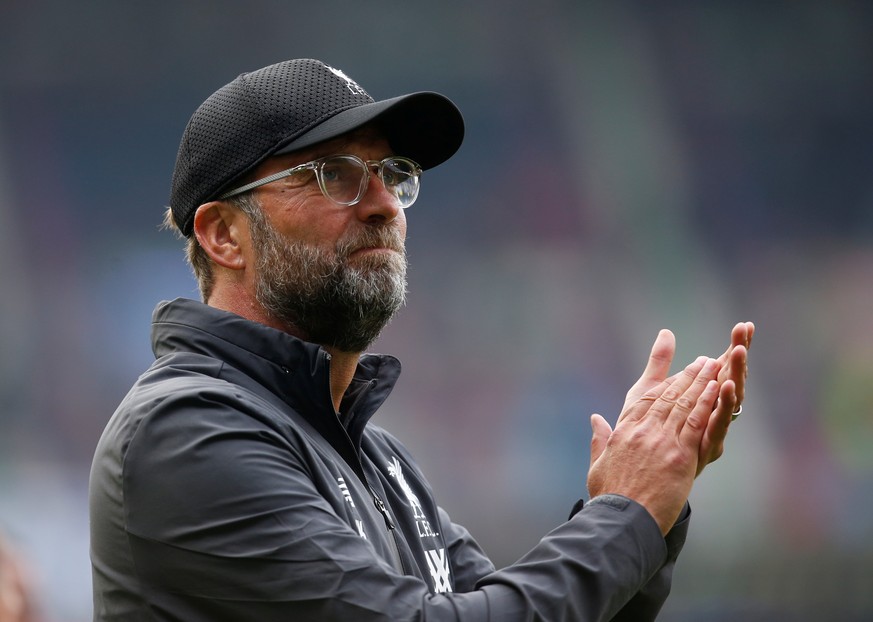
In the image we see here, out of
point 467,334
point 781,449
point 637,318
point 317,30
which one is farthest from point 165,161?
point 781,449

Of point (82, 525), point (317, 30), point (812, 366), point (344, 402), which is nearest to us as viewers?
point (344, 402)

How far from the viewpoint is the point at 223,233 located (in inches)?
87.2

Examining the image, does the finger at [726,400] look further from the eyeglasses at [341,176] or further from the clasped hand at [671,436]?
the eyeglasses at [341,176]

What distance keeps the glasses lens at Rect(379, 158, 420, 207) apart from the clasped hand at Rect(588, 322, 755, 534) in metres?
0.65

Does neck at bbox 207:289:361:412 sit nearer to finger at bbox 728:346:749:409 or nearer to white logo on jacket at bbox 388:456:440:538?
white logo on jacket at bbox 388:456:440:538

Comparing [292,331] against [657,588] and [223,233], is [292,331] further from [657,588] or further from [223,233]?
[657,588]

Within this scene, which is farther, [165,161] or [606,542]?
[165,161]

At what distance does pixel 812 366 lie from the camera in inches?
268

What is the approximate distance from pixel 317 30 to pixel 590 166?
1.98 metres

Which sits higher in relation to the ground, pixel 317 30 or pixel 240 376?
pixel 317 30

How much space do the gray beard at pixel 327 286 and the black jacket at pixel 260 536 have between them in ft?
0.82

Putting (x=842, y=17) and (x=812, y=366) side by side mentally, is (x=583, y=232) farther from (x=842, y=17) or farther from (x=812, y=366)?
(x=842, y=17)

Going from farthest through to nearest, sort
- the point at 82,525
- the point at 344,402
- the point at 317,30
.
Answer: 1. the point at 317,30
2. the point at 82,525
3. the point at 344,402

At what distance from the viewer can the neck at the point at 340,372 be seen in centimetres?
218
